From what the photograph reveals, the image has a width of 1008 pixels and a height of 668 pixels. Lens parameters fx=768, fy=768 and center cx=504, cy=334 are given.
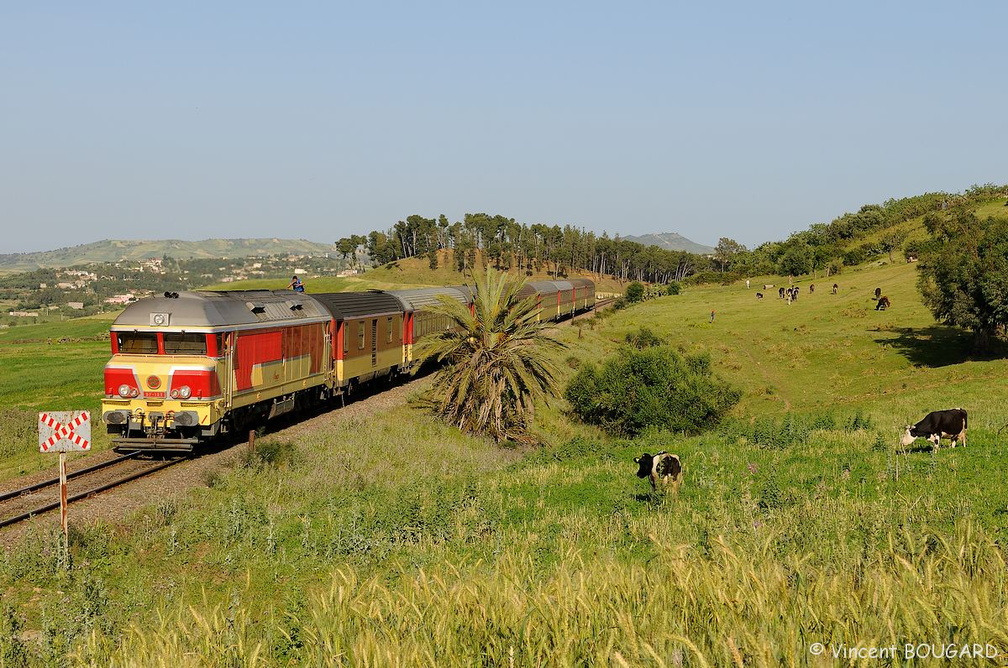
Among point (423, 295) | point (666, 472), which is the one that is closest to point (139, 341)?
point (666, 472)

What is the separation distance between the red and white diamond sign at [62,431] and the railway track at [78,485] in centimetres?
160

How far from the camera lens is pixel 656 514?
42.2 feet

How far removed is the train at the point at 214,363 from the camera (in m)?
19.6

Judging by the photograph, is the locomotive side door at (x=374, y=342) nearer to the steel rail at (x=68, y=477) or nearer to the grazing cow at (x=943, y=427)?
the steel rail at (x=68, y=477)

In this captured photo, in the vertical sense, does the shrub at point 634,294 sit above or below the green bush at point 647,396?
above

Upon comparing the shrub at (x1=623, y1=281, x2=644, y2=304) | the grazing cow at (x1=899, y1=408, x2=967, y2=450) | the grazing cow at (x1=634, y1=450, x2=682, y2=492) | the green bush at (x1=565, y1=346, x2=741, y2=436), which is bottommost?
the green bush at (x1=565, y1=346, x2=741, y2=436)

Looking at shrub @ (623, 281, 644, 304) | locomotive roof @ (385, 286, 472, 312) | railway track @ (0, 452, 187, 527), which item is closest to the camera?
railway track @ (0, 452, 187, 527)

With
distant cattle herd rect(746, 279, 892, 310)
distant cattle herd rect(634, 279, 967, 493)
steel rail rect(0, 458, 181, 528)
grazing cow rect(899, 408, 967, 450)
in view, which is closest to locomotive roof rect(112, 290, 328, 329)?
steel rail rect(0, 458, 181, 528)

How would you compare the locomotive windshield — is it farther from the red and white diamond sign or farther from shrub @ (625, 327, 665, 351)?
shrub @ (625, 327, 665, 351)

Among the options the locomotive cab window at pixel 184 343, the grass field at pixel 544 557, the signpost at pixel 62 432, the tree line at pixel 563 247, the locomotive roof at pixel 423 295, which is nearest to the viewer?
the grass field at pixel 544 557

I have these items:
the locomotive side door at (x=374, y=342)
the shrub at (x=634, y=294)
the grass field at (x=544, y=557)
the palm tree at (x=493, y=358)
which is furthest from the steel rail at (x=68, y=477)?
the shrub at (x=634, y=294)

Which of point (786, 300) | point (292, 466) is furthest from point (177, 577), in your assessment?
point (786, 300)

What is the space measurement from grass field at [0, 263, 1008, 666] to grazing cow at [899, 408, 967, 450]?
426 millimetres

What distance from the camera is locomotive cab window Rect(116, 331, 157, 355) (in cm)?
2019
